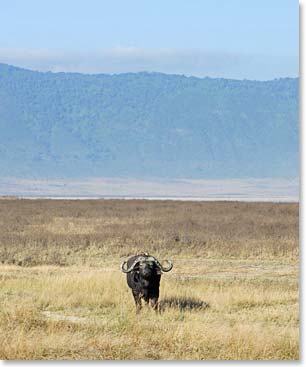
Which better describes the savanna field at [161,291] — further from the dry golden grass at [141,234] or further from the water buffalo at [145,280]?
the water buffalo at [145,280]

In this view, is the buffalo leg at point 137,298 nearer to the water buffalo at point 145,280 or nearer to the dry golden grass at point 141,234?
the water buffalo at point 145,280

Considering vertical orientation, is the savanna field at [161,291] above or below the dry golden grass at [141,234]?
below

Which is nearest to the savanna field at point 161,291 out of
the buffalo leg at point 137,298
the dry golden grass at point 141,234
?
the dry golden grass at point 141,234

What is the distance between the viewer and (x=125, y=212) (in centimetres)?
5122

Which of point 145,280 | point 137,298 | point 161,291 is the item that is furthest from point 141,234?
point 145,280

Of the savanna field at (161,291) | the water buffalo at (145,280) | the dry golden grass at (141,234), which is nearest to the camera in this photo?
the savanna field at (161,291)

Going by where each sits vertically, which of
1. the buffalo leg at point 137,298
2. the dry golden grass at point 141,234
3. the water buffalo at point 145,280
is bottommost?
the buffalo leg at point 137,298

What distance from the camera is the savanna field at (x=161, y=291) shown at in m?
11.5

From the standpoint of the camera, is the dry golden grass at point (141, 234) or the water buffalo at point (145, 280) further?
the dry golden grass at point (141, 234)

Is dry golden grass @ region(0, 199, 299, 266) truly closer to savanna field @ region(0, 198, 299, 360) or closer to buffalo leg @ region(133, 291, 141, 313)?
savanna field @ region(0, 198, 299, 360)

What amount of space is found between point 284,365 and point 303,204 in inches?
67.8

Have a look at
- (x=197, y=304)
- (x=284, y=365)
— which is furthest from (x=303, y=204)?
(x=197, y=304)

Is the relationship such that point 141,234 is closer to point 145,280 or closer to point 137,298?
point 137,298

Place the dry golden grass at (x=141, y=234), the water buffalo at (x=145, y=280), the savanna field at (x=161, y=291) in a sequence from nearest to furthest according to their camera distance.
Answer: the savanna field at (x=161, y=291)
the water buffalo at (x=145, y=280)
the dry golden grass at (x=141, y=234)
